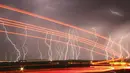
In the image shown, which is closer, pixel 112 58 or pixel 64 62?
pixel 112 58

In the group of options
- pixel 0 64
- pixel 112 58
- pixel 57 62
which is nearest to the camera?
pixel 0 64

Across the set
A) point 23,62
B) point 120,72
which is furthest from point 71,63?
point 120,72

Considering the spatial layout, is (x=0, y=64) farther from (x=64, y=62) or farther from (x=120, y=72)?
(x=120, y=72)

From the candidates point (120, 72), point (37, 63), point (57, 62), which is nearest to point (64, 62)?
point (57, 62)

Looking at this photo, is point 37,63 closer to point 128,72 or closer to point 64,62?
point 64,62

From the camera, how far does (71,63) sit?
32531 mm

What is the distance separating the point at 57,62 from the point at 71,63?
207 cm

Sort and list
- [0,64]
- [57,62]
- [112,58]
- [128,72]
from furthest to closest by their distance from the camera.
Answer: [57,62]
[112,58]
[0,64]
[128,72]

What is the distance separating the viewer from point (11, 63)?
28.8 metres

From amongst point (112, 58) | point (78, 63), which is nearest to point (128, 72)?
point (112, 58)

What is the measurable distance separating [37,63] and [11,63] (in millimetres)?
4296

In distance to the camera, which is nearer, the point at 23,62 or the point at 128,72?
the point at 128,72

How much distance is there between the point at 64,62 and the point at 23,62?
6.72m

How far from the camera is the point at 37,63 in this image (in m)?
32.1
